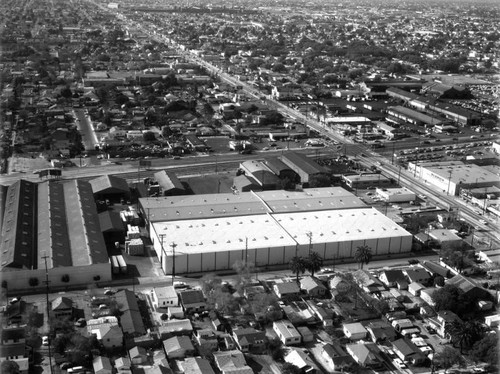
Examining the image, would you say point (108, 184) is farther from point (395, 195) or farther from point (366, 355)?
point (366, 355)

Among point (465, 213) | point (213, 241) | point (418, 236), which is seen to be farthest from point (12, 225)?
point (465, 213)

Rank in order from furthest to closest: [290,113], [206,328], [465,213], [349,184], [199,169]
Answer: [290,113], [199,169], [349,184], [465,213], [206,328]

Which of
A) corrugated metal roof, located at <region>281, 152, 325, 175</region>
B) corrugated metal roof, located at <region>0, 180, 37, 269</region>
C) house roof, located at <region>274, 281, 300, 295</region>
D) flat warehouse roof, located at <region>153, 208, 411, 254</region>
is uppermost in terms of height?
corrugated metal roof, located at <region>0, 180, 37, 269</region>

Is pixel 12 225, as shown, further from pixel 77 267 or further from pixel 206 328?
pixel 206 328

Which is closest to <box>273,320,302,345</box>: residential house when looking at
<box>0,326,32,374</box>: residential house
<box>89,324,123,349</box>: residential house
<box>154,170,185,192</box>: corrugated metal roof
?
<box>89,324,123,349</box>: residential house

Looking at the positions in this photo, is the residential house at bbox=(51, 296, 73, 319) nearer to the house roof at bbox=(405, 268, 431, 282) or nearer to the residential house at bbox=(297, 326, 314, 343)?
the residential house at bbox=(297, 326, 314, 343)

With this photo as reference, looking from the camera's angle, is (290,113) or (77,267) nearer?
(77,267)
